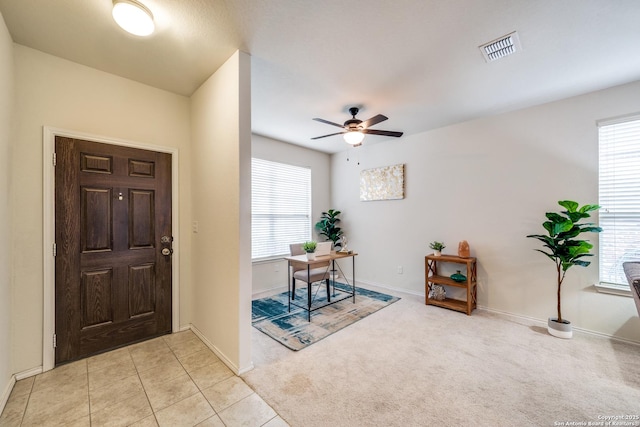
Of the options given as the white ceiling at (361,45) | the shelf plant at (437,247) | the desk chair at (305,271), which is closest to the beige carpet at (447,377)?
the desk chair at (305,271)

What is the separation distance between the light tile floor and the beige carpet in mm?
202

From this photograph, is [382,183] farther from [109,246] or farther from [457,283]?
[109,246]

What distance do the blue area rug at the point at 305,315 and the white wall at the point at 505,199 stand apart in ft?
3.03

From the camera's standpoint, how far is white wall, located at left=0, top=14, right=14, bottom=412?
176 centimetres

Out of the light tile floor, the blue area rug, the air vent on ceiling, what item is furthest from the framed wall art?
the light tile floor

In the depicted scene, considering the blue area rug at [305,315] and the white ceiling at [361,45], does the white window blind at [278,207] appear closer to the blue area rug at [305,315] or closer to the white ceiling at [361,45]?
the blue area rug at [305,315]

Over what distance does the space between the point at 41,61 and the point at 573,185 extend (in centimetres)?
553

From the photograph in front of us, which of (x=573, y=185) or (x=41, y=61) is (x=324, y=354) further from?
(x=41, y=61)

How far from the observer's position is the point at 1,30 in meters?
1.74

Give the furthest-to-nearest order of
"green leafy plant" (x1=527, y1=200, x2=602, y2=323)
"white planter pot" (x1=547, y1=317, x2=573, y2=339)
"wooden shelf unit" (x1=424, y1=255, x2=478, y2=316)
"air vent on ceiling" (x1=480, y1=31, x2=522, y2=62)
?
"wooden shelf unit" (x1=424, y1=255, x2=478, y2=316) → "white planter pot" (x1=547, y1=317, x2=573, y2=339) → "green leafy plant" (x1=527, y1=200, x2=602, y2=323) → "air vent on ceiling" (x1=480, y1=31, x2=522, y2=62)

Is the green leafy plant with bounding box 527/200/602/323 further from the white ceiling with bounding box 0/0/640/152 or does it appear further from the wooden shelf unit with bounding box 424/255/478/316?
the white ceiling with bounding box 0/0/640/152

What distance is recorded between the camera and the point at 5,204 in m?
1.87

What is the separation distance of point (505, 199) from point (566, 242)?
2.87 ft

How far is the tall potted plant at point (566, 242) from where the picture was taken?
8.40ft
